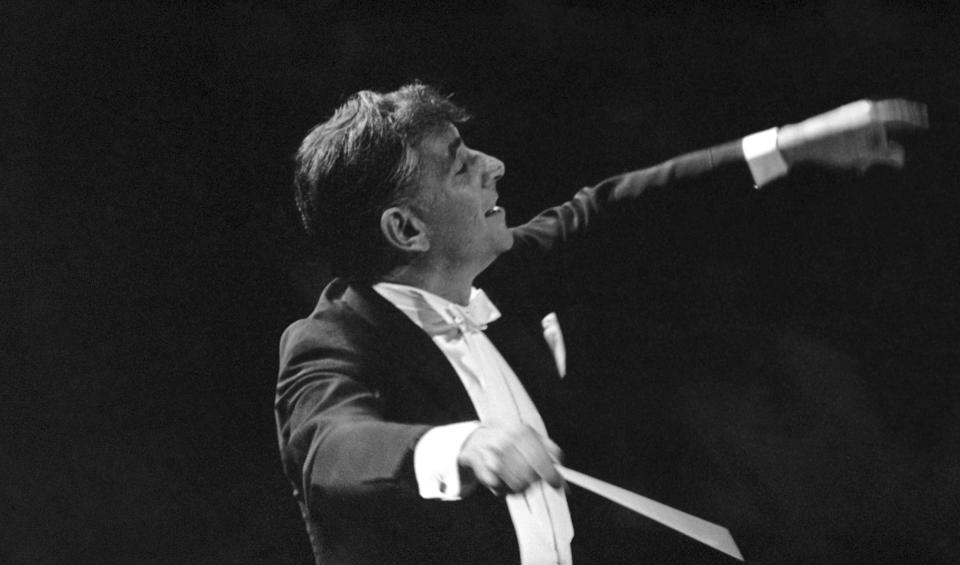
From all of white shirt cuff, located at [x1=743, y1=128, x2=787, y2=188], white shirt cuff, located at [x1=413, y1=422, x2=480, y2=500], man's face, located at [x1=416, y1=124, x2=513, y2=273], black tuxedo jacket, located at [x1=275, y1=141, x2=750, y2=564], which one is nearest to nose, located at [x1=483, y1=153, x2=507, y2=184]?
man's face, located at [x1=416, y1=124, x2=513, y2=273]

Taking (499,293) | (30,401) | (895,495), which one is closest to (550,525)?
(499,293)

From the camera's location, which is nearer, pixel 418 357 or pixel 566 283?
pixel 418 357

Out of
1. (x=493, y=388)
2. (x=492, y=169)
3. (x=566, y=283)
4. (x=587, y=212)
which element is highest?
(x=492, y=169)

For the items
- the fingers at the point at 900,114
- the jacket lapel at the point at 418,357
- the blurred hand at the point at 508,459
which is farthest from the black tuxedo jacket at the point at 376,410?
A: the fingers at the point at 900,114

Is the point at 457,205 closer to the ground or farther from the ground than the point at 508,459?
farther from the ground

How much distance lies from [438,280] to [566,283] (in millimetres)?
233

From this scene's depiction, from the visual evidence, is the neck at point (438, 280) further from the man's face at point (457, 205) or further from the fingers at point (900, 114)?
the fingers at point (900, 114)

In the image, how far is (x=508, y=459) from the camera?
40.6 inches

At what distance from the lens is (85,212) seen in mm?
1724

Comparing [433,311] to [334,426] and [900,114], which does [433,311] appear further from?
[900,114]

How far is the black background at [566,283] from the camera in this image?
63.7 inches

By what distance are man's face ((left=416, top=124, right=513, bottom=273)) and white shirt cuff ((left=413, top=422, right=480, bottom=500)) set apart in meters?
0.45

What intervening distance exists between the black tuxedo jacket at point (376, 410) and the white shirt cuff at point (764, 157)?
23mm

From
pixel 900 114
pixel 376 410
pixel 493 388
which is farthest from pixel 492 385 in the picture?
pixel 900 114
